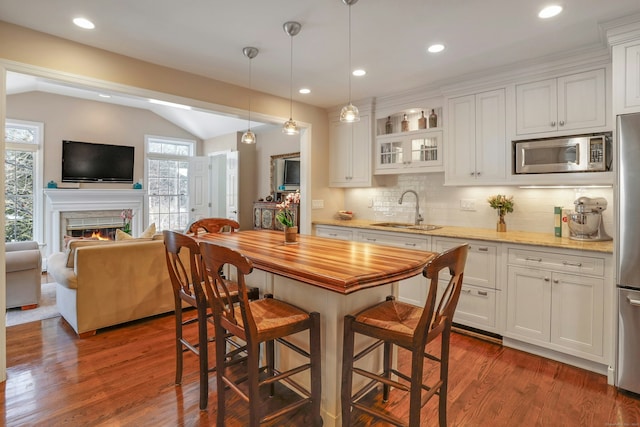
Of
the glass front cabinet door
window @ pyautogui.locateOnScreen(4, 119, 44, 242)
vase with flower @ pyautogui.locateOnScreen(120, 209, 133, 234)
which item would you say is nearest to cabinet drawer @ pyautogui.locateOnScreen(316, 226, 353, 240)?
the glass front cabinet door

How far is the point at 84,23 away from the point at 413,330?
10.0 ft

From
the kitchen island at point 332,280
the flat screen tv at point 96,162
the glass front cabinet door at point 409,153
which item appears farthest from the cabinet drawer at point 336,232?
the flat screen tv at point 96,162

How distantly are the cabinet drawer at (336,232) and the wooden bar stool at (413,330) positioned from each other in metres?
2.27

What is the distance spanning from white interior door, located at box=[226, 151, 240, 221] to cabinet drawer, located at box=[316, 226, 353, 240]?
2.85 m

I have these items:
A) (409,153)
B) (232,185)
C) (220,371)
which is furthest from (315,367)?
(232,185)

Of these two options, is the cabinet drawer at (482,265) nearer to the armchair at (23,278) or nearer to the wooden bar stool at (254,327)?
the wooden bar stool at (254,327)

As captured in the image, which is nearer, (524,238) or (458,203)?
(524,238)

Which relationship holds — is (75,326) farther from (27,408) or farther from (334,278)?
(334,278)

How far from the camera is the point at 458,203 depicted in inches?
155

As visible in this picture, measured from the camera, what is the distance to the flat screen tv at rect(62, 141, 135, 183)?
19.6 ft

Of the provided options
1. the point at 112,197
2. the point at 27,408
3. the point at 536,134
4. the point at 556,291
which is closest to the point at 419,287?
the point at 556,291

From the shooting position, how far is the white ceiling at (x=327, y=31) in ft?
7.49

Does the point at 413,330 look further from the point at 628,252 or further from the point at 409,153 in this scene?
the point at 409,153

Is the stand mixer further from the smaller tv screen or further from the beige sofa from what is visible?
the smaller tv screen
